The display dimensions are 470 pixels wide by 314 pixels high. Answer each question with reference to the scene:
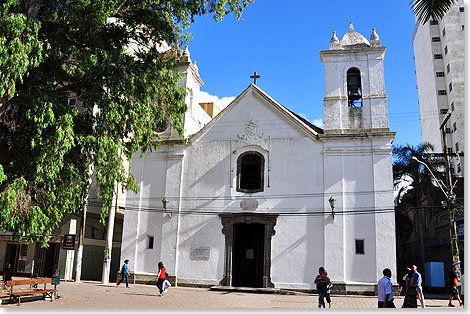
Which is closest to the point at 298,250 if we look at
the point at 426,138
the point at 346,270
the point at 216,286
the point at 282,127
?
the point at 346,270

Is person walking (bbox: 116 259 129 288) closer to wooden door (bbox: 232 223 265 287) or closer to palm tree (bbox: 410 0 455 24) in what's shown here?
wooden door (bbox: 232 223 265 287)

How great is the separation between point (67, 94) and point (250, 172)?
33.5ft

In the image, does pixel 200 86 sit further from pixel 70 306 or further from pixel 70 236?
pixel 70 306

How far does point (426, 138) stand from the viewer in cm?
4988

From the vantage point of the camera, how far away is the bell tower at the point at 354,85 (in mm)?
19859

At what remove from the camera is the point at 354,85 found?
820 inches

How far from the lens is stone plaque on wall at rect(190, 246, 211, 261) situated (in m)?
19.5

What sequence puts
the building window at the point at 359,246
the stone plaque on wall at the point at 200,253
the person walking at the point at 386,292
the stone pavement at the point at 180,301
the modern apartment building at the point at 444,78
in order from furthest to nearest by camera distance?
1. the modern apartment building at the point at 444,78
2. the stone plaque on wall at the point at 200,253
3. the building window at the point at 359,246
4. the stone pavement at the point at 180,301
5. the person walking at the point at 386,292

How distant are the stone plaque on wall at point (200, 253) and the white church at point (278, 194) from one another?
44 mm

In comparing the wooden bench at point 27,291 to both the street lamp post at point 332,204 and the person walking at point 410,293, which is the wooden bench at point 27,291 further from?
the street lamp post at point 332,204

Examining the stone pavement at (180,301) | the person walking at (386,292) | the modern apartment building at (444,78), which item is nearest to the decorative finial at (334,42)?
the stone pavement at (180,301)

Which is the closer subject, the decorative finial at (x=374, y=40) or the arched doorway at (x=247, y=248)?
the arched doorway at (x=247, y=248)

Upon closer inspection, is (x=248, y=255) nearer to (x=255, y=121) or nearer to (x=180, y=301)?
(x=255, y=121)

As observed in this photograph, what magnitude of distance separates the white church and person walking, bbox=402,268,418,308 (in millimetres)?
6281
